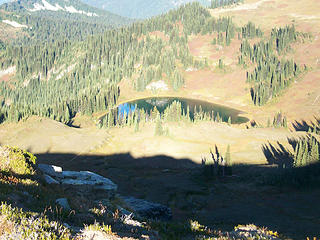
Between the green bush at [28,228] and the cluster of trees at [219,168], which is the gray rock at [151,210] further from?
the cluster of trees at [219,168]

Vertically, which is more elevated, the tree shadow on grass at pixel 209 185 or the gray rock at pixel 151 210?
the gray rock at pixel 151 210

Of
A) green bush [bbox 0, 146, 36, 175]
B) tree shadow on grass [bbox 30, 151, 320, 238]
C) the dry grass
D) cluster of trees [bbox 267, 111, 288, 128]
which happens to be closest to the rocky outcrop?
tree shadow on grass [bbox 30, 151, 320, 238]

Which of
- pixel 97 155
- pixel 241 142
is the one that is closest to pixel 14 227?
pixel 97 155

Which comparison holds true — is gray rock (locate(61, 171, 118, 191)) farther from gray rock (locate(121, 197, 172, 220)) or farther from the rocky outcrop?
gray rock (locate(121, 197, 172, 220))

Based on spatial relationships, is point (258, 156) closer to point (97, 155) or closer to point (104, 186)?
point (97, 155)

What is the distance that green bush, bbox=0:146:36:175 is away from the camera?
79.0 feet

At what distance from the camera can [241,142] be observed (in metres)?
114

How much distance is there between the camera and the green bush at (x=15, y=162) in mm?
24078

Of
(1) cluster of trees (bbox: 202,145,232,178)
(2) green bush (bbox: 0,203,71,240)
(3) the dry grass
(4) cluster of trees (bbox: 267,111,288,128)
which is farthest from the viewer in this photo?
(4) cluster of trees (bbox: 267,111,288,128)

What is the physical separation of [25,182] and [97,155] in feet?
287

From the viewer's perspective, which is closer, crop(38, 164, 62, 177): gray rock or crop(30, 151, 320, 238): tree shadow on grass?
crop(38, 164, 62, 177): gray rock

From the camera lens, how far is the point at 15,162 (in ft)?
80.4

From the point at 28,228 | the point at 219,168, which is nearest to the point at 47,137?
the point at 219,168

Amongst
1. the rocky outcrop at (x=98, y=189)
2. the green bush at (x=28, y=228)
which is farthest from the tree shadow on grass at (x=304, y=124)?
the green bush at (x=28, y=228)
